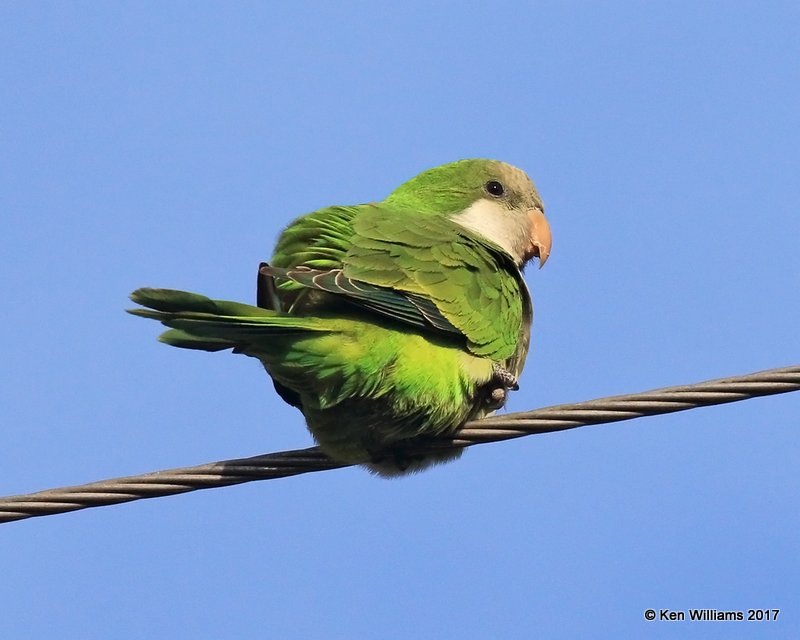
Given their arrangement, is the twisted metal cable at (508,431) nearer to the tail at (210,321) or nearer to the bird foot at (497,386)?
the tail at (210,321)

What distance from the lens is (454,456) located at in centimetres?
521

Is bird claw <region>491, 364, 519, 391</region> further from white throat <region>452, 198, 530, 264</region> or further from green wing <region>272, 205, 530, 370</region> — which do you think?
white throat <region>452, 198, 530, 264</region>

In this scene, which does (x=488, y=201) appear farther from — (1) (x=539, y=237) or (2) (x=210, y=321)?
(2) (x=210, y=321)

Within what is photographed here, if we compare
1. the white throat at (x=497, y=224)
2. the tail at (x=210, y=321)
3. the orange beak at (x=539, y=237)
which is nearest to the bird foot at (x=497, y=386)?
the tail at (x=210, y=321)

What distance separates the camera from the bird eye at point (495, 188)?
647 cm

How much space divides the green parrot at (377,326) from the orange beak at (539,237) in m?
1.05

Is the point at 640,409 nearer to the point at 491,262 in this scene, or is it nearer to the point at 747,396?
the point at 747,396

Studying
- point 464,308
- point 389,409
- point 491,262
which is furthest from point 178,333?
point 491,262

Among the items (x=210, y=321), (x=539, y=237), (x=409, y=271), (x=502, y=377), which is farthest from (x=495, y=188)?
(x=210, y=321)

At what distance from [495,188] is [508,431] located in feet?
7.97

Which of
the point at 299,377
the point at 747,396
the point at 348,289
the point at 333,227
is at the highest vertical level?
the point at 333,227

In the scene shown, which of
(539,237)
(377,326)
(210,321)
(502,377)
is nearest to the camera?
(210,321)

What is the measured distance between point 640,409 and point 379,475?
5.42 feet

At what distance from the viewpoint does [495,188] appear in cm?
650
